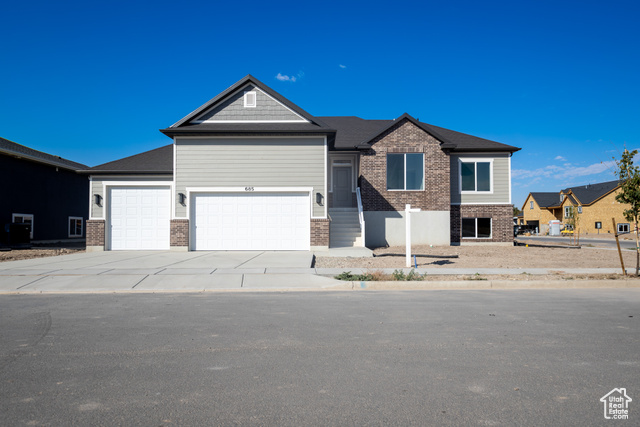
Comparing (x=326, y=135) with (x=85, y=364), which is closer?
(x=85, y=364)

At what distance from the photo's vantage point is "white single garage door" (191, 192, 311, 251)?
707 inches

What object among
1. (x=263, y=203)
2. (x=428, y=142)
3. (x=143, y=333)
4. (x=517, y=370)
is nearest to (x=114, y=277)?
(x=143, y=333)

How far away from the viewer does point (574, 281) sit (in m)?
10.3

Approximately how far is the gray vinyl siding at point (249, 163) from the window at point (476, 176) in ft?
28.7

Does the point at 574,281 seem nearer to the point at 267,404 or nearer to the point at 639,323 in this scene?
the point at 639,323

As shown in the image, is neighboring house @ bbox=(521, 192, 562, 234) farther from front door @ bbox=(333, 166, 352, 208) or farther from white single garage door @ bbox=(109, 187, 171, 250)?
white single garage door @ bbox=(109, 187, 171, 250)

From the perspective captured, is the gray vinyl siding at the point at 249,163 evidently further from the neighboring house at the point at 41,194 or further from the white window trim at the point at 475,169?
the neighboring house at the point at 41,194

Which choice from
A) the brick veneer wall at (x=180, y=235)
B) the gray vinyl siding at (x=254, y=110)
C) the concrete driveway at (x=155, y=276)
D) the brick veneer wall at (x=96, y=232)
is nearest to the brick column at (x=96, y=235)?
the brick veneer wall at (x=96, y=232)

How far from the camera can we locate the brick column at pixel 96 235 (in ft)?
60.6

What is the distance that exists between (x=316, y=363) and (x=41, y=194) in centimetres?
2816

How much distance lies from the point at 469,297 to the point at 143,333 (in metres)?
6.26

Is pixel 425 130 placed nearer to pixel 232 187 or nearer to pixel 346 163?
pixel 346 163

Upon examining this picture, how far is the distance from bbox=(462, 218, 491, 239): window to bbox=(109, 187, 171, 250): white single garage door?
1515cm

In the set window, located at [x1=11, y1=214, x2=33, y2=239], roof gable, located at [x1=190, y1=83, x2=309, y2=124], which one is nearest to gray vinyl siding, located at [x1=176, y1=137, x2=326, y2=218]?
roof gable, located at [x1=190, y1=83, x2=309, y2=124]
